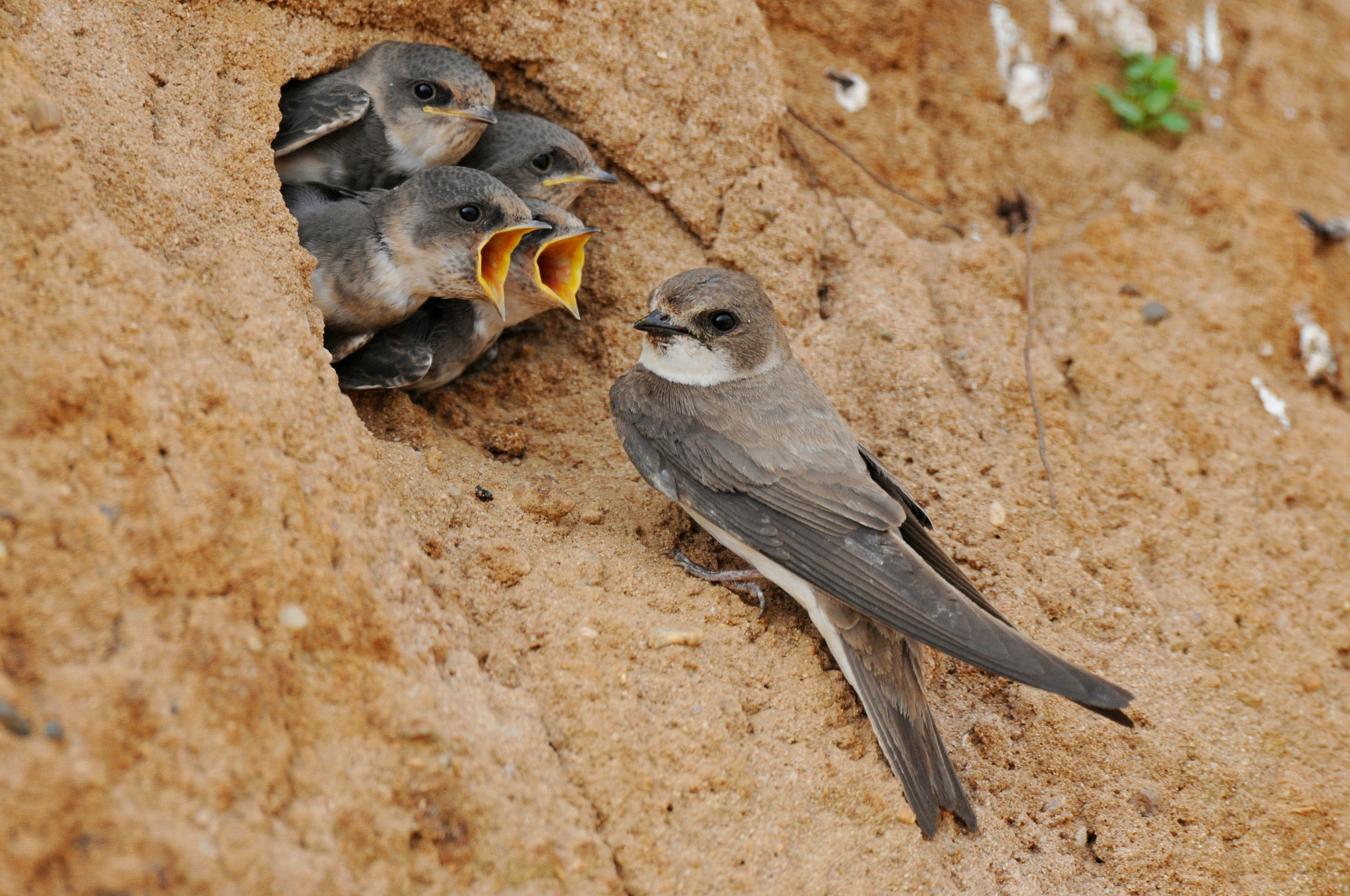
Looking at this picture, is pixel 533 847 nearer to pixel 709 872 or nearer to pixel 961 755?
pixel 709 872

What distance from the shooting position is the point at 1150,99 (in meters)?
4.85

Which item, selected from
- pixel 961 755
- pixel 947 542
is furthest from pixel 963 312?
pixel 961 755

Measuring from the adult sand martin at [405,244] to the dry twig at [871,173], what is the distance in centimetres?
141

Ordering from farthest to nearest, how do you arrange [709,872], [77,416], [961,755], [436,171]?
[436,171] → [961,755] → [709,872] → [77,416]

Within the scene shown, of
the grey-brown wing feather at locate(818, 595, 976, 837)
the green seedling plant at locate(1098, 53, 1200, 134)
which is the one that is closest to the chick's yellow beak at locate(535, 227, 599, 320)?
the grey-brown wing feather at locate(818, 595, 976, 837)

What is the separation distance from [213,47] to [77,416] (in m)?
1.46

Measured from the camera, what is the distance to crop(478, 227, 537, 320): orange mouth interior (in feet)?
10.3

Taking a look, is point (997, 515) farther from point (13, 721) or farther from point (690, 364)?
point (13, 721)

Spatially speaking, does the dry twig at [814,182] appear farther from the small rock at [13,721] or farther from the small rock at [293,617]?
the small rock at [13,721]

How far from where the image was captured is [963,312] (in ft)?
12.5

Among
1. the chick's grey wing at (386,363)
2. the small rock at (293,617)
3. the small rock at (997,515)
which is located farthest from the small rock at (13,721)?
the small rock at (997,515)

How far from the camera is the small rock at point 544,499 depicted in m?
2.95

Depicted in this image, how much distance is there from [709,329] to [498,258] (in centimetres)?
71

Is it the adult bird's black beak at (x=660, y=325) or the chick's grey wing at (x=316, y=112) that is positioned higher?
the chick's grey wing at (x=316, y=112)
